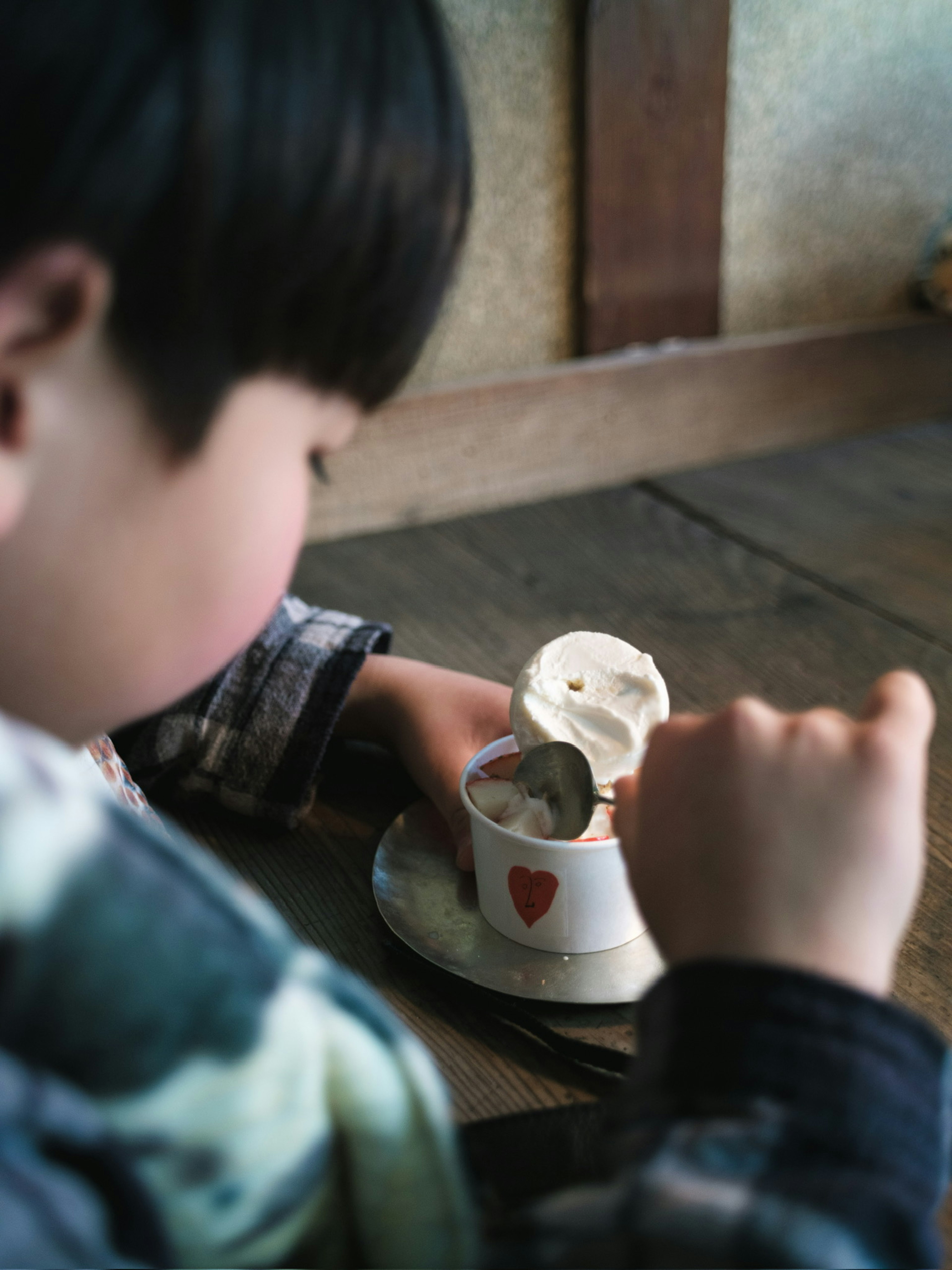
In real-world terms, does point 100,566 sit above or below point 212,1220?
above

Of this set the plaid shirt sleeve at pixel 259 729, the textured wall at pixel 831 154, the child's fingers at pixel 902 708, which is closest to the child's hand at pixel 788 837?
the child's fingers at pixel 902 708

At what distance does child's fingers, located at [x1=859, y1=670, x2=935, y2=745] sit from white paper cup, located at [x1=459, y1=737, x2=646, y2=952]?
17 cm

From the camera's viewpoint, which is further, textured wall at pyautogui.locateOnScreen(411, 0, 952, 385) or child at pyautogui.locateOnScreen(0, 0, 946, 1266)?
textured wall at pyautogui.locateOnScreen(411, 0, 952, 385)

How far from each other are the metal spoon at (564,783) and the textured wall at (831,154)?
1195 mm

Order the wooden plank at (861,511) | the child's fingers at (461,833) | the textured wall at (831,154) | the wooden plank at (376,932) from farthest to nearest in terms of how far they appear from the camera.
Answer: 1. the textured wall at (831,154)
2. the wooden plank at (861,511)
3. the child's fingers at (461,833)
4. the wooden plank at (376,932)

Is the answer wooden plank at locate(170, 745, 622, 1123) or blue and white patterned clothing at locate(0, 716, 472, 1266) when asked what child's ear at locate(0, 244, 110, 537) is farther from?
wooden plank at locate(170, 745, 622, 1123)

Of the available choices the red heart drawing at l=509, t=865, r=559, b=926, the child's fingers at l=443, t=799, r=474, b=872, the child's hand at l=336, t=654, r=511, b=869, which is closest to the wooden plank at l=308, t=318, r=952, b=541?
the child's hand at l=336, t=654, r=511, b=869

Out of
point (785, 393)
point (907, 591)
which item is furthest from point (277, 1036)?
point (785, 393)

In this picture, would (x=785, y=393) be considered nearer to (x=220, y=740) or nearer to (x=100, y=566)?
(x=220, y=740)

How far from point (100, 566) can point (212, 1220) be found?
205 mm

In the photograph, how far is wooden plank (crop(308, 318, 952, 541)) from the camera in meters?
1.40

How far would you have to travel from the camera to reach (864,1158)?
34 cm

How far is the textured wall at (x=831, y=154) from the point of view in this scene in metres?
1.53

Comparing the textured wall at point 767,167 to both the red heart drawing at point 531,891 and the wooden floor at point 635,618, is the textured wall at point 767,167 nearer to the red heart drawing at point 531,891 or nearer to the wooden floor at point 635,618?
the wooden floor at point 635,618
